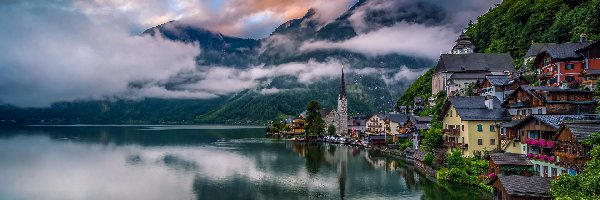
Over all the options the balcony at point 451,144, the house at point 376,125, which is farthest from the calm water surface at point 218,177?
the house at point 376,125

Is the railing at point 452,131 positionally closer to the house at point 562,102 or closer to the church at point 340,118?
the house at point 562,102

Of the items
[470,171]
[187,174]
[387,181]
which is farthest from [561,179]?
[187,174]

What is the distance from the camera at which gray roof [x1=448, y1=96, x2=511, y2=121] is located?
5028 centimetres

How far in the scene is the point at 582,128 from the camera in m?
30.7

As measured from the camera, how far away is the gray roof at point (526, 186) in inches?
1122

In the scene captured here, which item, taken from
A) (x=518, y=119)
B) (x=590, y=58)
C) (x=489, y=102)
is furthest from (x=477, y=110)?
(x=590, y=58)

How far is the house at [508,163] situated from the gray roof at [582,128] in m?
6.60

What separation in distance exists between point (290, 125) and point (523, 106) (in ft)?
387

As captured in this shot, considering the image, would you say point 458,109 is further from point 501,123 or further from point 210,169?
point 210,169

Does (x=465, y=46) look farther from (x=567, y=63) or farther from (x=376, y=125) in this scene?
(x=567, y=63)

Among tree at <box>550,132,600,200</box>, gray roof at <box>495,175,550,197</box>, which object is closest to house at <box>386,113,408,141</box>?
gray roof at <box>495,175,550,197</box>

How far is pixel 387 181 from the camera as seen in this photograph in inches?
1928

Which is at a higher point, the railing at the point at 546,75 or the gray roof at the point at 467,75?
the gray roof at the point at 467,75

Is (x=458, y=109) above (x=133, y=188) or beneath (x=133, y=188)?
above
